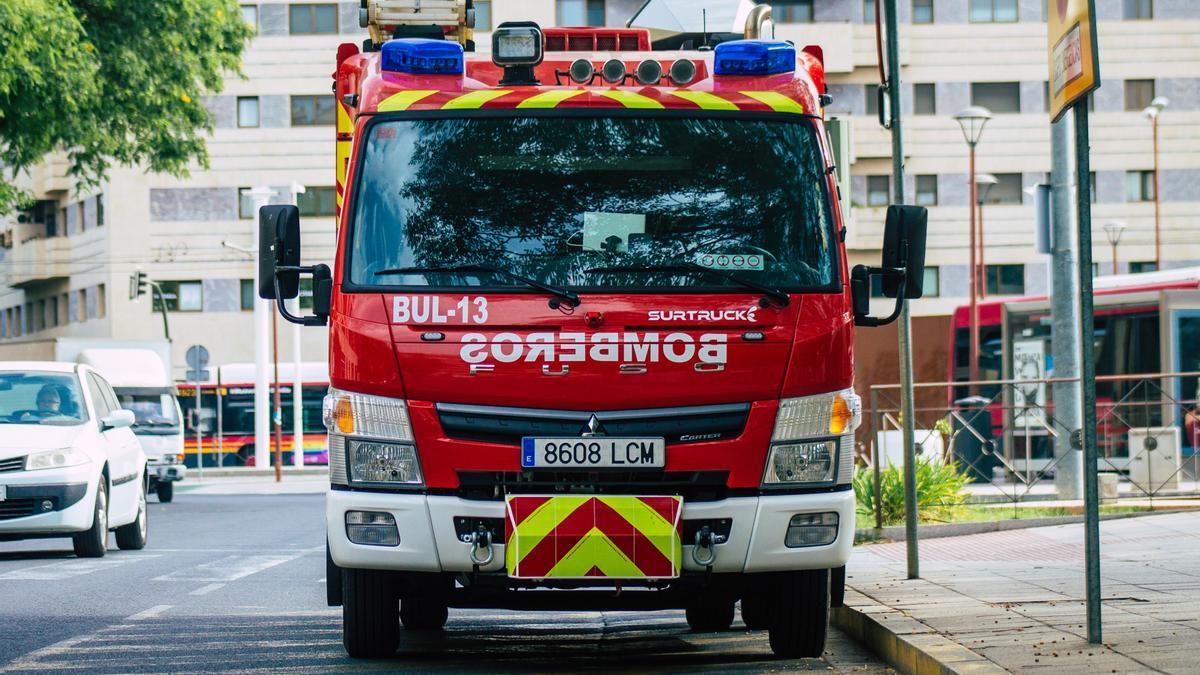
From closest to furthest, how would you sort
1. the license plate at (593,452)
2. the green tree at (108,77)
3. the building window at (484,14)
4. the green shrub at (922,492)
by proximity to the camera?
the license plate at (593,452), the green shrub at (922,492), the green tree at (108,77), the building window at (484,14)

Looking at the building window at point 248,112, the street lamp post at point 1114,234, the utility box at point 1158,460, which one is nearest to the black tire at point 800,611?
the utility box at point 1158,460

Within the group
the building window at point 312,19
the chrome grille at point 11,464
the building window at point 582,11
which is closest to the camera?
the chrome grille at point 11,464

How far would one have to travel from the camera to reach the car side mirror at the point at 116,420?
16.5 meters

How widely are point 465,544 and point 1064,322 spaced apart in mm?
12970

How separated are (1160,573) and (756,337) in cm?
459

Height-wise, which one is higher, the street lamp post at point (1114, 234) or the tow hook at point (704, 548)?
the street lamp post at point (1114, 234)

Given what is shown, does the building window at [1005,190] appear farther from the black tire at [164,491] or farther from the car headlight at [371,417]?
the car headlight at [371,417]

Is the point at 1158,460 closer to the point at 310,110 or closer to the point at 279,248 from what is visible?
the point at 279,248

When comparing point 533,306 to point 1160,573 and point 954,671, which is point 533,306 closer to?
point 954,671

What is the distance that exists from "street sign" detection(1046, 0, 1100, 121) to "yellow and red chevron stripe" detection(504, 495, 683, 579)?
2.36 meters

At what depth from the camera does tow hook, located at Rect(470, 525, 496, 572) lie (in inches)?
305

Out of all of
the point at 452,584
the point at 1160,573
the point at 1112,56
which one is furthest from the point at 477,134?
the point at 1112,56

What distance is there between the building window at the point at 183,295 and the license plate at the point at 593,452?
56.6m

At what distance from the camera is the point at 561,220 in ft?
26.7
